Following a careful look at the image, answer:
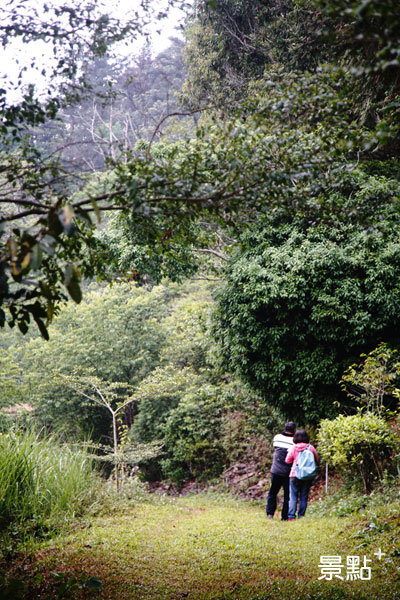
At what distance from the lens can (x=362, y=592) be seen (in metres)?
3.52

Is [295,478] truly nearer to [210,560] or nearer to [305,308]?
[305,308]

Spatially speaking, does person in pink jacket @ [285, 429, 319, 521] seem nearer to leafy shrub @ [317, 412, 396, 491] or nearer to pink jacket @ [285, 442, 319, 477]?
pink jacket @ [285, 442, 319, 477]

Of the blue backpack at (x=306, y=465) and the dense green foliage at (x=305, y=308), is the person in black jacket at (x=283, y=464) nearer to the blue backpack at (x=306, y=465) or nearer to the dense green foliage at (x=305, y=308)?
the blue backpack at (x=306, y=465)

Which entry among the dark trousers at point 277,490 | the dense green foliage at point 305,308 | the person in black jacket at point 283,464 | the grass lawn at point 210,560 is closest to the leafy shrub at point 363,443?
the person in black jacket at point 283,464

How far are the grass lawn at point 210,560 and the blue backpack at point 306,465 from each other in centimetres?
66

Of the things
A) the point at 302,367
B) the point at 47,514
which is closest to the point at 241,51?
the point at 302,367

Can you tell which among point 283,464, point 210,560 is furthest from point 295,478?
point 210,560

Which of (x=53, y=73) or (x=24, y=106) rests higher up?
(x=53, y=73)

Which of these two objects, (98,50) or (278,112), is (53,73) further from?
(278,112)

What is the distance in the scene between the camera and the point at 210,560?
4.43 m

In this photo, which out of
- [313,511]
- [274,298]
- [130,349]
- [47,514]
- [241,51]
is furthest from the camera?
[130,349]

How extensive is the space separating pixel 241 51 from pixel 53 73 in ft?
33.1

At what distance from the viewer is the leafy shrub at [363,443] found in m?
6.38

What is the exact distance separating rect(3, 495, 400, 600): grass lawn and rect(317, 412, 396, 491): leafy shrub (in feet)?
3.15
